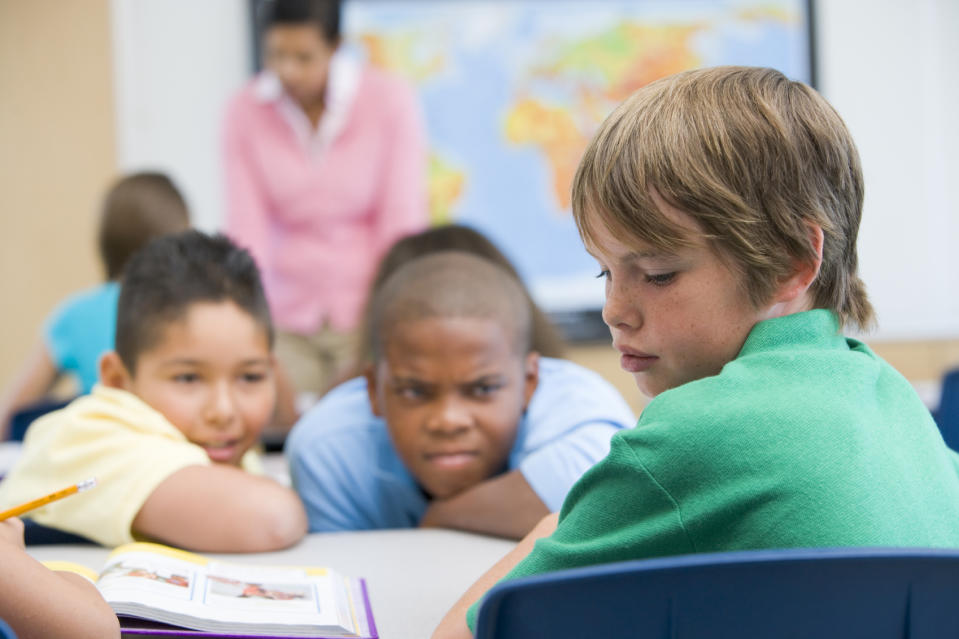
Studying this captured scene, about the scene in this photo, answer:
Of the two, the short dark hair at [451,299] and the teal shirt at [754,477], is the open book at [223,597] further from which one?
the short dark hair at [451,299]

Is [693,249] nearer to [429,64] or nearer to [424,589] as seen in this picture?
[424,589]

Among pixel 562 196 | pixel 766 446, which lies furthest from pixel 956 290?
pixel 766 446

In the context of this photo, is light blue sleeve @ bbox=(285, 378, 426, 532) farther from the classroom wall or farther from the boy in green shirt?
the classroom wall

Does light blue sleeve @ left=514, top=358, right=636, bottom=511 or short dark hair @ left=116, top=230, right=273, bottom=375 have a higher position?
short dark hair @ left=116, top=230, right=273, bottom=375

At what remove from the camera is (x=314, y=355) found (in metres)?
3.98

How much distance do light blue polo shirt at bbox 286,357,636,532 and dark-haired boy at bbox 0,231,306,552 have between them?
108mm

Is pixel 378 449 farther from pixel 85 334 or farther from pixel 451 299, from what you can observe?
pixel 85 334

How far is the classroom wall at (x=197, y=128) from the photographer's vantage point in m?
4.80

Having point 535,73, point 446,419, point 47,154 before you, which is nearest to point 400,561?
point 446,419

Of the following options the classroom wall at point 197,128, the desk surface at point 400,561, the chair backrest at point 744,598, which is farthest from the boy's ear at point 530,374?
the classroom wall at point 197,128

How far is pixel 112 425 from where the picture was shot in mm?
1512

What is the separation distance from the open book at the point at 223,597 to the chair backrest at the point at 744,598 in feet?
1.17

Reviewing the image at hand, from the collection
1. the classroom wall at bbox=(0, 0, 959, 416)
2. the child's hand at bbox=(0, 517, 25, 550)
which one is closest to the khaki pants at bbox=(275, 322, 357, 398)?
the classroom wall at bbox=(0, 0, 959, 416)

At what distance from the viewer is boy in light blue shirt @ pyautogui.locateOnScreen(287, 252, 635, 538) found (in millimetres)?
1598
